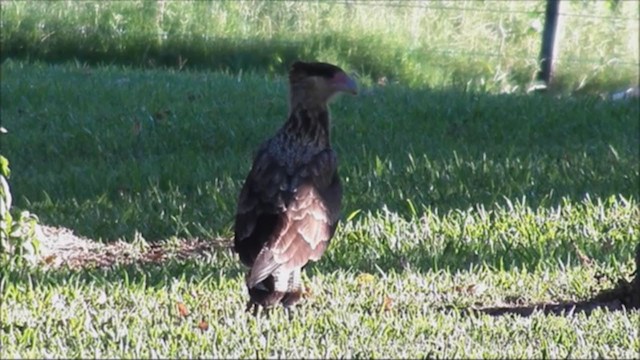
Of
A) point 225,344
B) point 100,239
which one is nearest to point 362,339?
point 225,344

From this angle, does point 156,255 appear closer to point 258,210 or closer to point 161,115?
point 258,210

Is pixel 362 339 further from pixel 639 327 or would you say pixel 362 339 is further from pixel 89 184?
pixel 89 184

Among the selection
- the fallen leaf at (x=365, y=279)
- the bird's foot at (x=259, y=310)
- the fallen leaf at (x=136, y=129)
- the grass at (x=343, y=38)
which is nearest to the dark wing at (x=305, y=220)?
the bird's foot at (x=259, y=310)

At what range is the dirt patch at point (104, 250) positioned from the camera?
7.12 meters

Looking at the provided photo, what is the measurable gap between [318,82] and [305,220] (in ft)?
2.23

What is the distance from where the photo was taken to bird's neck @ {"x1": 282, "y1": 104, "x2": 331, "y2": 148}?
6.20 metres

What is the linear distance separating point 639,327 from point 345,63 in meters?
8.30

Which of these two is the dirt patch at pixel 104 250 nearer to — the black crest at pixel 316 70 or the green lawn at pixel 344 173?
the green lawn at pixel 344 173

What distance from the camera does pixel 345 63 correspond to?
1341 centimetres

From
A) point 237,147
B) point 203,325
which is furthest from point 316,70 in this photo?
point 237,147

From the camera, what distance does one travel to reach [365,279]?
6.46m

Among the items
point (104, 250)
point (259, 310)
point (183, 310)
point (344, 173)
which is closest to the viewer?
point (259, 310)

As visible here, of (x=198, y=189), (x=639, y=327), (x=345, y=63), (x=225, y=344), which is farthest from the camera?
Result: (x=345, y=63)

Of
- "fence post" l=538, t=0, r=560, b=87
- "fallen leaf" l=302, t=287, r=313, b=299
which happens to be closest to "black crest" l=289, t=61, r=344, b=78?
"fallen leaf" l=302, t=287, r=313, b=299
